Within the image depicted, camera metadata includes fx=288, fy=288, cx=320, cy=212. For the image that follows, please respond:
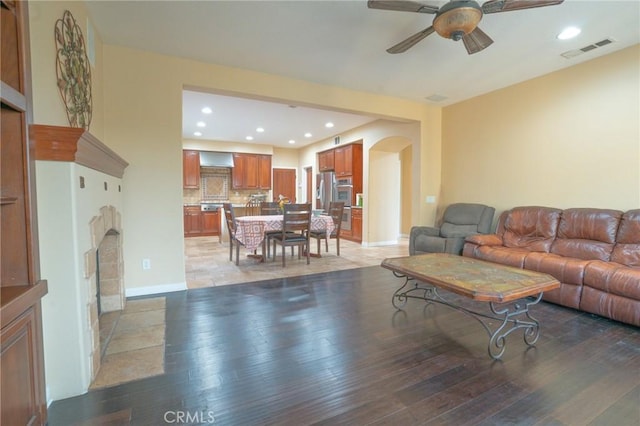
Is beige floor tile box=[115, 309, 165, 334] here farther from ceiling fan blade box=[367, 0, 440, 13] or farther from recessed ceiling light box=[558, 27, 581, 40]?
recessed ceiling light box=[558, 27, 581, 40]

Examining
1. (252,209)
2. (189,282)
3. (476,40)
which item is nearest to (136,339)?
(189,282)

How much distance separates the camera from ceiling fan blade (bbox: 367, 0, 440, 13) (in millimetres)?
1999

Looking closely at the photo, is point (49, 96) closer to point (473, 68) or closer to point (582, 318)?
point (473, 68)

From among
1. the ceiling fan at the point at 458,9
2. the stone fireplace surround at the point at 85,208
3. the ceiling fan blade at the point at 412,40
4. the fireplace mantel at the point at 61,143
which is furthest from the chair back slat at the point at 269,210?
the ceiling fan at the point at 458,9

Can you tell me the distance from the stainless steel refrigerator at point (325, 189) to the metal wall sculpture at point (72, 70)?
223 inches

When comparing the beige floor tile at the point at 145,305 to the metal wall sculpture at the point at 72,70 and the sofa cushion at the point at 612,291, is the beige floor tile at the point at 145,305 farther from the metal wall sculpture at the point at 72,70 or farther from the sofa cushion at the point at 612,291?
the sofa cushion at the point at 612,291

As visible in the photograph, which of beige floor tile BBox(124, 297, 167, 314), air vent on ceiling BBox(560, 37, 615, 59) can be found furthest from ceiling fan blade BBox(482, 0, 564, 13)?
beige floor tile BBox(124, 297, 167, 314)

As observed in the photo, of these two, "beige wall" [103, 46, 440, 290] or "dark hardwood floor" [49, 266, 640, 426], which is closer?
"dark hardwood floor" [49, 266, 640, 426]

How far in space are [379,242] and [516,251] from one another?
11.6 ft

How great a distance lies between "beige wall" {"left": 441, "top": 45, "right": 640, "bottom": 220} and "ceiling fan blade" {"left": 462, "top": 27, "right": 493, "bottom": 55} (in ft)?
6.66

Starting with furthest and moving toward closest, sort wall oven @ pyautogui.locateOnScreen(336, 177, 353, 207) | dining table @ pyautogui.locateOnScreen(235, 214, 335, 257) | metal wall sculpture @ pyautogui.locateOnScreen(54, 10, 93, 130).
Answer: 1. wall oven @ pyautogui.locateOnScreen(336, 177, 353, 207)
2. dining table @ pyautogui.locateOnScreen(235, 214, 335, 257)
3. metal wall sculpture @ pyautogui.locateOnScreen(54, 10, 93, 130)

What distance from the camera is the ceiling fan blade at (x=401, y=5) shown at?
1999 mm

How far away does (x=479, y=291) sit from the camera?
1.95 meters

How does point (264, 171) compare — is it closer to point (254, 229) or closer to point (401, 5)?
point (254, 229)
